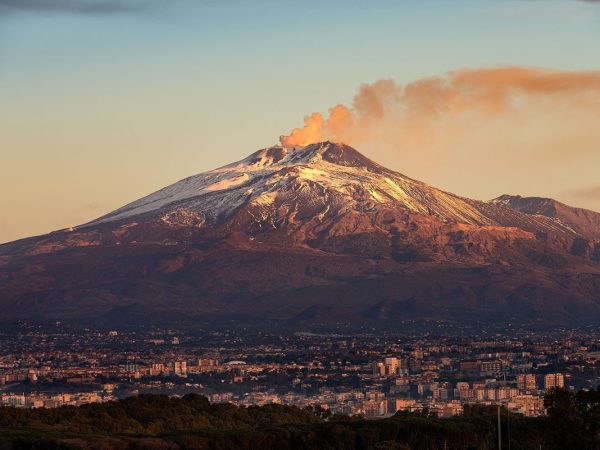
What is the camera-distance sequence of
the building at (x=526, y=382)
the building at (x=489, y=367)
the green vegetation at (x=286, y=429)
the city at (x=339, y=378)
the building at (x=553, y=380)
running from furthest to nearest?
the building at (x=489, y=367) < the building at (x=553, y=380) < the building at (x=526, y=382) < the city at (x=339, y=378) < the green vegetation at (x=286, y=429)

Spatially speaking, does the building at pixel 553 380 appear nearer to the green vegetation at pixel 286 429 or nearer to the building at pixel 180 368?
the building at pixel 180 368

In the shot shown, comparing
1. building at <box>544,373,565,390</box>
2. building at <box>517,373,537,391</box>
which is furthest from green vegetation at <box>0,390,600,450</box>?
building at <box>544,373,565,390</box>

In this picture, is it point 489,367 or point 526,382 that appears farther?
point 489,367

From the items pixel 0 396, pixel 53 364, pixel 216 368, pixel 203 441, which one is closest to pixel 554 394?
pixel 203 441

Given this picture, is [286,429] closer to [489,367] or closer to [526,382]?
[526,382]

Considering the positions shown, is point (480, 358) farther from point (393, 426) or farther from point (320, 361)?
point (393, 426)

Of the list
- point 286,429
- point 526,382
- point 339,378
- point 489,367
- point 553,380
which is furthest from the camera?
point 489,367

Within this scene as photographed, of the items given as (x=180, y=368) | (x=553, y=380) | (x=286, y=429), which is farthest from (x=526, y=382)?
(x=286, y=429)

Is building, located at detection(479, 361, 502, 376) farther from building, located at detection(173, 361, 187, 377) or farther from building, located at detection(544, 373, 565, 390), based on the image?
building, located at detection(173, 361, 187, 377)

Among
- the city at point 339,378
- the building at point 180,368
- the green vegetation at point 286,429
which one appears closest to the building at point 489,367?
the city at point 339,378
